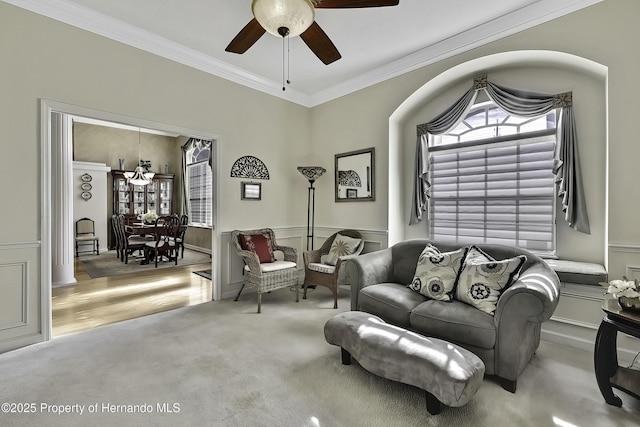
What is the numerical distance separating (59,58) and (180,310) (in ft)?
9.70

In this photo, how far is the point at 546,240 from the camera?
10.5 feet

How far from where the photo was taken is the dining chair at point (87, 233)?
7.79 m

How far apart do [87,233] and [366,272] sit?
845cm

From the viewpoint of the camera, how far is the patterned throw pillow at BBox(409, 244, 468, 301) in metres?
2.63

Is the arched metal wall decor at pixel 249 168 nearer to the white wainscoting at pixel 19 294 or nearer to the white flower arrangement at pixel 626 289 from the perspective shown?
the white wainscoting at pixel 19 294

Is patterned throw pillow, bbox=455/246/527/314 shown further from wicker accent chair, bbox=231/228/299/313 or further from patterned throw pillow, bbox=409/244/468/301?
wicker accent chair, bbox=231/228/299/313

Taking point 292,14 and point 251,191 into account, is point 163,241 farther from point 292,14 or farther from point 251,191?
point 292,14

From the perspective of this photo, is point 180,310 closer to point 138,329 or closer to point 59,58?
point 138,329

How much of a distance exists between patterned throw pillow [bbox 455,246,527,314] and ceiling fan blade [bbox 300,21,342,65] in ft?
7.43

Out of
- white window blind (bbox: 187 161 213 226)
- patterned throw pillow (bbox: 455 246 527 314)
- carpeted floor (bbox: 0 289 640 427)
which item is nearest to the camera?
carpeted floor (bbox: 0 289 640 427)

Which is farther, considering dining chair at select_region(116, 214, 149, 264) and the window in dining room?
the window in dining room

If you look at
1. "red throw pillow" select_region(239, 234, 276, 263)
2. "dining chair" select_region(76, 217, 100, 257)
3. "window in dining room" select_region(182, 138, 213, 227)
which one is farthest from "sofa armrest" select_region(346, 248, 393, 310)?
"dining chair" select_region(76, 217, 100, 257)

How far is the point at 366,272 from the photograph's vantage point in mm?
3074

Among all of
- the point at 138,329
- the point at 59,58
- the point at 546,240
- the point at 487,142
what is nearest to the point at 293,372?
the point at 138,329
